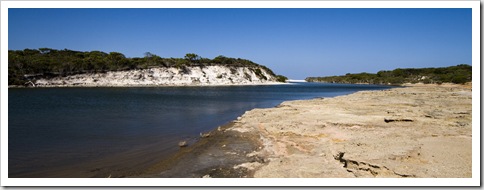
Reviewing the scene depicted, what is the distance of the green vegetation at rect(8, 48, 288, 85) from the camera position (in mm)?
50438

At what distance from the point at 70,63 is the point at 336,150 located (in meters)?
61.1

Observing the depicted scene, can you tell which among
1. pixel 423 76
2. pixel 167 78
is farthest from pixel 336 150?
pixel 423 76

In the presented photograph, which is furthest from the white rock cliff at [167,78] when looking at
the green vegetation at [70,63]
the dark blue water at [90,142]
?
the dark blue water at [90,142]

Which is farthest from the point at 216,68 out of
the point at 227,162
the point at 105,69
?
the point at 227,162

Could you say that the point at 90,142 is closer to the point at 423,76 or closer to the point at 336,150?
the point at 336,150

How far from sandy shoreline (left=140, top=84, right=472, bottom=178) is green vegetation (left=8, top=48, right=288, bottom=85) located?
46322 mm

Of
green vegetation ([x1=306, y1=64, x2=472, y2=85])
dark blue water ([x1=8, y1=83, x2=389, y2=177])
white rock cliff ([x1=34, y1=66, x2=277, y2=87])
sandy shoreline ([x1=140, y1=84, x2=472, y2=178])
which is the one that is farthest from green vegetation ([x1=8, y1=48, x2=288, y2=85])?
green vegetation ([x1=306, y1=64, x2=472, y2=85])

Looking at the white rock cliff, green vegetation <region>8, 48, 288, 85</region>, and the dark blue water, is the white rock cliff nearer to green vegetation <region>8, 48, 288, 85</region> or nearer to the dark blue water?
green vegetation <region>8, 48, 288, 85</region>

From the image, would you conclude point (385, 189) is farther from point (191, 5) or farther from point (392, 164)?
point (191, 5)

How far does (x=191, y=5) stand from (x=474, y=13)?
562cm

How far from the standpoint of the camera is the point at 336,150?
7832 millimetres

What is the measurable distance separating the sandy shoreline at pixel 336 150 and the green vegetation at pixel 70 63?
46.3 metres

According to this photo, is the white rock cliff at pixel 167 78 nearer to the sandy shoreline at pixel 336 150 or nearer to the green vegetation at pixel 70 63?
the green vegetation at pixel 70 63

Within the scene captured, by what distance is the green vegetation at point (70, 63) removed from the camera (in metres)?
50.4
